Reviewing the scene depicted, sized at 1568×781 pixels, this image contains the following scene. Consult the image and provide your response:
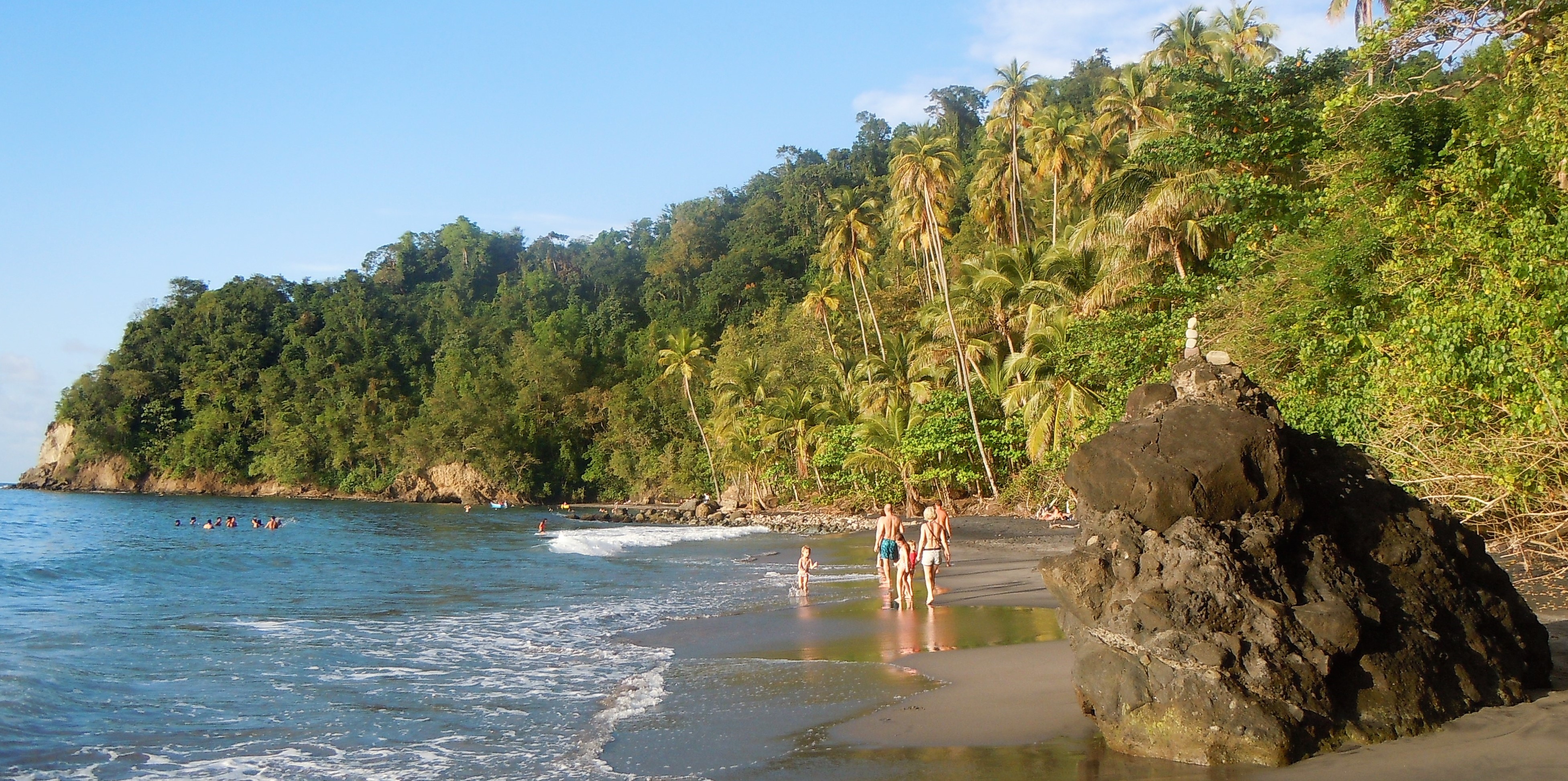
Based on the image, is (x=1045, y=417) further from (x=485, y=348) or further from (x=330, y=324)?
(x=330, y=324)

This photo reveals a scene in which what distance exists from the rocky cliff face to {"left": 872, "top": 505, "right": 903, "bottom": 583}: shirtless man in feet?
178

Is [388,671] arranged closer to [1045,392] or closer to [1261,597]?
[1261,597]

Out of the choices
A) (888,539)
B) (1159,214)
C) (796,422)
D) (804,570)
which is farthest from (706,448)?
(888,539)

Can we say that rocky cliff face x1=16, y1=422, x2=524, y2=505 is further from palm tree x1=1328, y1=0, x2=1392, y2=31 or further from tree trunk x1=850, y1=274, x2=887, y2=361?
palm tree x1=1328, y1=0, x2=1392, y2=31

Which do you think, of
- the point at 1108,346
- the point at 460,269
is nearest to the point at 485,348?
the point at 460,269

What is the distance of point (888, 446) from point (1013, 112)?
13.2 metres

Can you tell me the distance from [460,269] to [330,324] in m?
16.4

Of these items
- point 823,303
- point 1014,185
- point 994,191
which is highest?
point 994,191

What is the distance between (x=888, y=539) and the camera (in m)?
16.3

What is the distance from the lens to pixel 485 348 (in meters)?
79.4

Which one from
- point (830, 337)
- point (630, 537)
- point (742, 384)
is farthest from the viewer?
point (742, 384)

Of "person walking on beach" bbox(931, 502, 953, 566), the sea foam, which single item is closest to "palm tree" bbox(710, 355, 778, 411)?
the sea foam

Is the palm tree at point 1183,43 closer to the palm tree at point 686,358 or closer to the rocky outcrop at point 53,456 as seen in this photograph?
the palm tree at point 686,358

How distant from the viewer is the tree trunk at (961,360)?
3272 cm
